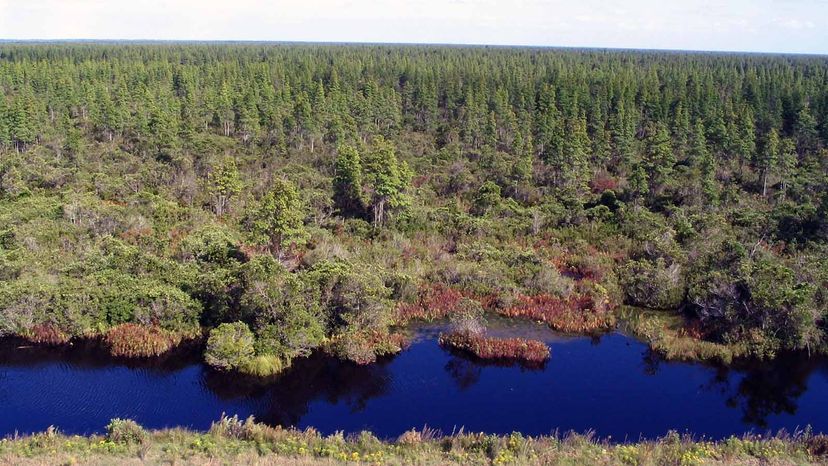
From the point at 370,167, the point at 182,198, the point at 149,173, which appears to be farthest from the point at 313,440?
the point at 149,173

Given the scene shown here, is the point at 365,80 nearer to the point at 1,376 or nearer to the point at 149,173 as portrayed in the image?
the point at 149,173

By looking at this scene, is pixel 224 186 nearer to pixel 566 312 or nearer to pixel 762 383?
pixel 566 312

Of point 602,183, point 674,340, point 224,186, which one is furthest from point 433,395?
point 602,183

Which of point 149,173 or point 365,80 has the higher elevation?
point 365,80

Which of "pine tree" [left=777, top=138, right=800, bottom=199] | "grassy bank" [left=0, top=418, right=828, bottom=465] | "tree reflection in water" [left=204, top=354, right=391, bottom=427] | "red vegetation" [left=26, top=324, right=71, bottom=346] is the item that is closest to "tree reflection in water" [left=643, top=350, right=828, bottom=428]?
"grassy bank" [left=0, top=418, right=828, bottom=465]

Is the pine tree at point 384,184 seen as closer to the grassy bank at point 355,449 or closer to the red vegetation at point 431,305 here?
the red vegetation at point 431,305
